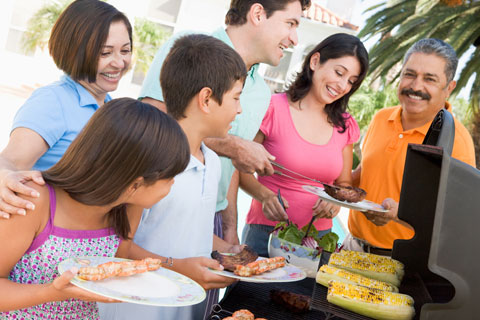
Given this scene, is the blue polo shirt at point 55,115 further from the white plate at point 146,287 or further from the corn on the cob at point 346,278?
the corn on the cob at point 346,278

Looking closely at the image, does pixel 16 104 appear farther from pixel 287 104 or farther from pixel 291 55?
pixel 287 104

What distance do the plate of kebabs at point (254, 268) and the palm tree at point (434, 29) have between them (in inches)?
288

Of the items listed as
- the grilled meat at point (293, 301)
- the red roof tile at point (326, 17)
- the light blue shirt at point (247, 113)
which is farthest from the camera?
the red roof tile at point (326, 17)

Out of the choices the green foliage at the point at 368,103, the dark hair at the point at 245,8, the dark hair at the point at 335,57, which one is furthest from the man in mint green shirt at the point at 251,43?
the green foliage at the point at 368,103

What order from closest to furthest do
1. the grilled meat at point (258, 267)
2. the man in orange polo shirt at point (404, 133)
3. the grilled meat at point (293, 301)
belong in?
the grilled meat at point (258, 267) < the grilled meat at point (293, 301) < the man in orange polo shirt at point (404, 133)

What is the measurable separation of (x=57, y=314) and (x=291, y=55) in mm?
20891

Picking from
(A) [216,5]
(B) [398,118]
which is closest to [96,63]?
(B) [398,118]

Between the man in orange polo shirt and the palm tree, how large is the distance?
5.30m

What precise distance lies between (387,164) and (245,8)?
4.65 feet

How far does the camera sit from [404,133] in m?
3.35

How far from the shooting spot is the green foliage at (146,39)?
1978 centimetres

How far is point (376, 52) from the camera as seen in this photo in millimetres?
9188

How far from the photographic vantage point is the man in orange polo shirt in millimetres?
3252

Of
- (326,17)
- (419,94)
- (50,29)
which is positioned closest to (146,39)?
(50,29)
